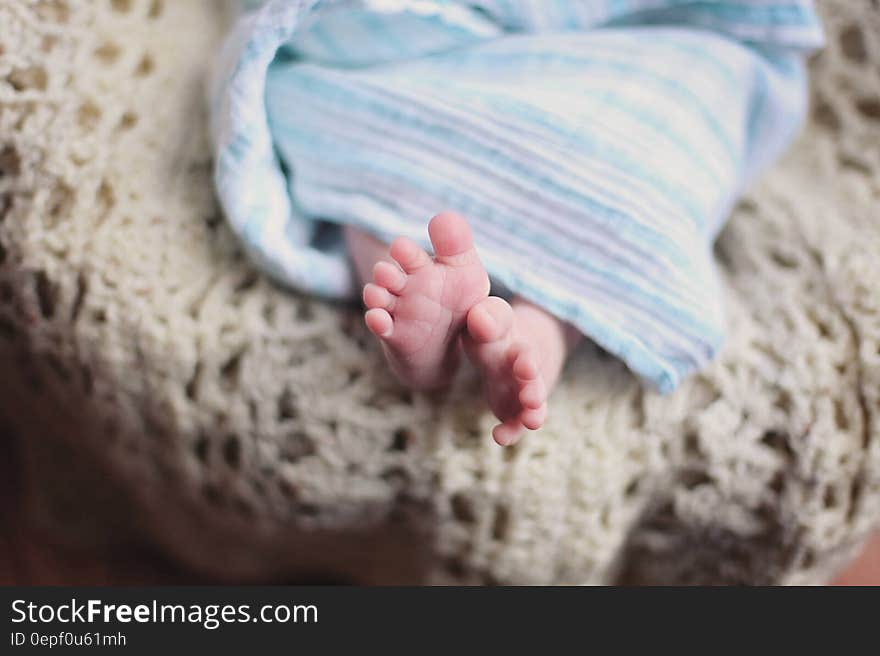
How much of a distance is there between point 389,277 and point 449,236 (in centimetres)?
4

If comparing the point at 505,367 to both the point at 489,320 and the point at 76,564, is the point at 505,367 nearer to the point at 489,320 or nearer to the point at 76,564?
the point at 489,320

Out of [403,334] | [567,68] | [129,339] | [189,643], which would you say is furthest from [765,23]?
[189,643]

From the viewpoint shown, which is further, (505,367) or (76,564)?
(76,564)

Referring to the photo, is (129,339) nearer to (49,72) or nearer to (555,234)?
(49,72)

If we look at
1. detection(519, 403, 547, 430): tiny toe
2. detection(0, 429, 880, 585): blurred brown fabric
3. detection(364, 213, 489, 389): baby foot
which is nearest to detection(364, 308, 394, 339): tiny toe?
detection(364, 213, 489, 389): baby foot

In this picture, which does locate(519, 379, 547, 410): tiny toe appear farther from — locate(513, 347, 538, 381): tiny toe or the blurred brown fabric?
the blurred brown fabric

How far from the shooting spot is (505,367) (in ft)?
1.64

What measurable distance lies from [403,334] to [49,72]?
364mm

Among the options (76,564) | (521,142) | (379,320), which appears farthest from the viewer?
(76,564)

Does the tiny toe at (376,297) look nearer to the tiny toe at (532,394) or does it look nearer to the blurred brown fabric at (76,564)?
the tiny toe at (532,394)

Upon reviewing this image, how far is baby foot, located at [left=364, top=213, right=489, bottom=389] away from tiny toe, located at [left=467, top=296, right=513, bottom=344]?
0.03 feet

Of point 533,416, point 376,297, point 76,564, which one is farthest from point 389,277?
point 76,564

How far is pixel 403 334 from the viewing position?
0.49 m

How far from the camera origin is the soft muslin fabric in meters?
0.57
